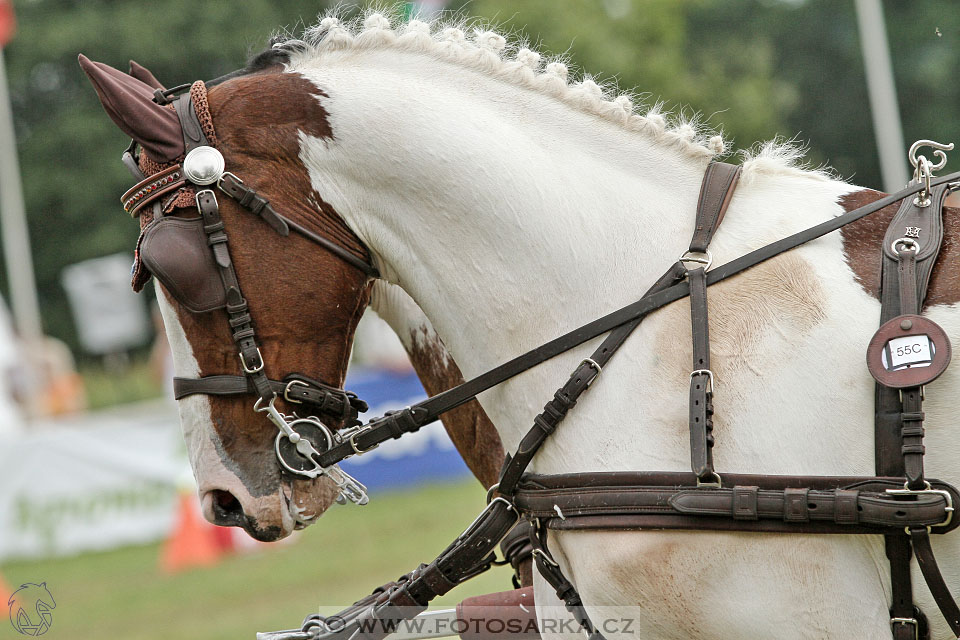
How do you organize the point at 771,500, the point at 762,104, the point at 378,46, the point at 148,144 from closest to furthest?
the point at 771,500 < the point at 148,144 < the point at 378,46 < the point at 762,104

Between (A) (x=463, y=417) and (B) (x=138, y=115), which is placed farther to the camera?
(A) (x=463, y=417)

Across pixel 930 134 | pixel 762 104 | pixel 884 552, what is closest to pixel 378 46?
pixel 884 552

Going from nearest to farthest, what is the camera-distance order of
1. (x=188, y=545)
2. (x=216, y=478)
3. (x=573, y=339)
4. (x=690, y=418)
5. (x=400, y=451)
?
(x=690, y=418) → (x=573, y=339) → (x=216, y=478) → (x=188, y=545) → (x=400, y=451)

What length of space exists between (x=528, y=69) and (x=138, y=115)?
95 centimetres

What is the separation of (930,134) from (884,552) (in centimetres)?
3473

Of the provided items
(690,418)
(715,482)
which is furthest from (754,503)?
(690,418)

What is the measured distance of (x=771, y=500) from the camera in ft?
6.79

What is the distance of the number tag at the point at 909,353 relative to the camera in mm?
2021

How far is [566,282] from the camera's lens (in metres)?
2.41

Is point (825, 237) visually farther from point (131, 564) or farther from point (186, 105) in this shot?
point (131, 564)

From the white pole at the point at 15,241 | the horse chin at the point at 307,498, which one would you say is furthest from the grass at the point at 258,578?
the white pole at the point at 15,241

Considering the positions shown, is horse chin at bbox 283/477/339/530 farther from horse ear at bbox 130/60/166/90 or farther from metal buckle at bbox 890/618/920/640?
metal buckle at bbox 890/618/920/640

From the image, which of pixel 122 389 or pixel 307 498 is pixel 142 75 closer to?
pixel 307 498

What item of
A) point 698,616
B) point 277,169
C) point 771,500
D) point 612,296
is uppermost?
point 277,169
